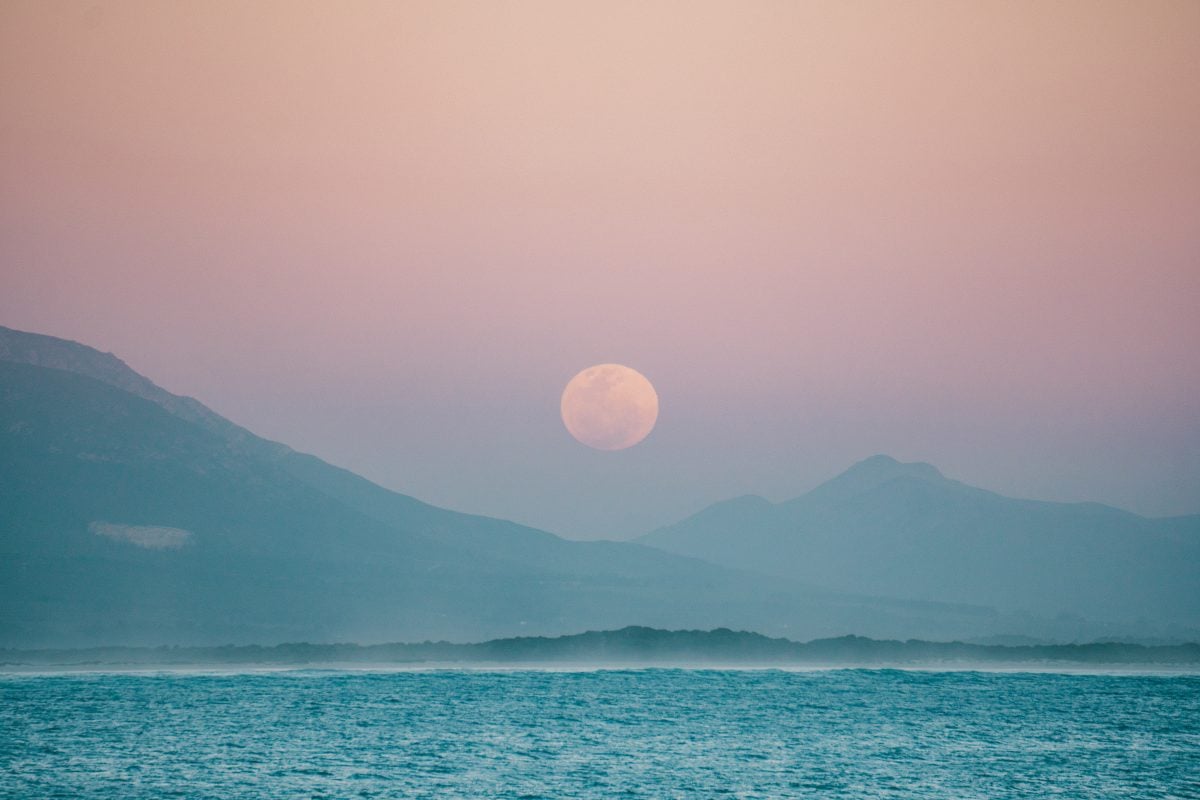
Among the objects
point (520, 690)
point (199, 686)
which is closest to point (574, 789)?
point (520, 690)

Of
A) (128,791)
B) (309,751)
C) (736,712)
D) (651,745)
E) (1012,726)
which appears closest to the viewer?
(128,791)

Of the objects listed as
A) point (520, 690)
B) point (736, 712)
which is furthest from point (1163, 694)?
point (520, 690)

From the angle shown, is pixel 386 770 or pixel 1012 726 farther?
pixel 1012 726

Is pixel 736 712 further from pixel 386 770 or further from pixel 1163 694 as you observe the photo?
pixel 1163 694

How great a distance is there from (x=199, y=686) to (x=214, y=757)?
105 metres

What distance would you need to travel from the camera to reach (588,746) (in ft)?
349

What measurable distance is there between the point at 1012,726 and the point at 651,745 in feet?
151

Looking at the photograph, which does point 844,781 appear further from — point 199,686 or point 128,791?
point 199,686

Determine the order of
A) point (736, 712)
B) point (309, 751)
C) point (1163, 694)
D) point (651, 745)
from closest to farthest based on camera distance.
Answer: point (309, 751), point (651, 745), point (736, 712), point (1163, 694)

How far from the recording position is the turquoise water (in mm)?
82062

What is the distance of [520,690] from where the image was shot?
18875cm

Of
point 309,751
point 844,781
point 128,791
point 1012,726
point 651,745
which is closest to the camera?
point 128,791

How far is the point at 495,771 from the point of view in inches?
3524

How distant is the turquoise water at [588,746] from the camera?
269ft
